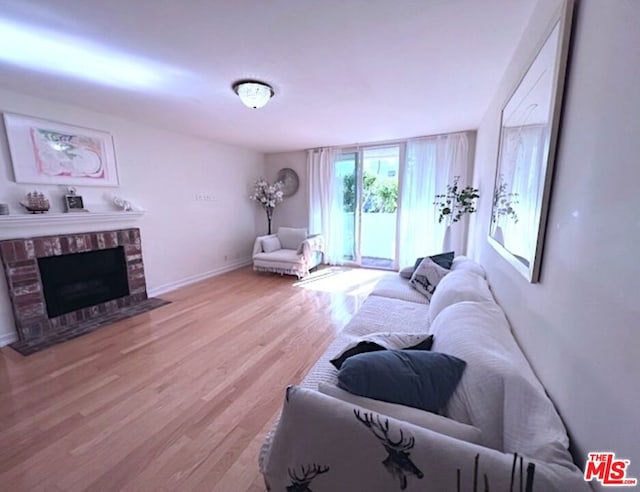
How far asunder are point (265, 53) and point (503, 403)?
89.6 inches

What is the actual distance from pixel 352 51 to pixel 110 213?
3045 millimetres

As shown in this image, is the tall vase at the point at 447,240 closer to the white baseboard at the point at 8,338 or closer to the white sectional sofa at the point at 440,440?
the white sectional sofa at the point at 440,440

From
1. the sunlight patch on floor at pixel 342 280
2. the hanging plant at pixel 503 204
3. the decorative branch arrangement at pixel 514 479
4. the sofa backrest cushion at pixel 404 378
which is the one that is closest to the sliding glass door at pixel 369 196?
the sunlight patch on floor at pixel 342 280

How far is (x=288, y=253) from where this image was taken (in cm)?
454

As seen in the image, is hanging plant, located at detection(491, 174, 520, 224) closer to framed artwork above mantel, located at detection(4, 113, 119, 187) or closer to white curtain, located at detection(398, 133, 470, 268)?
white curtain, located at detection(398, 133, 470, 268)

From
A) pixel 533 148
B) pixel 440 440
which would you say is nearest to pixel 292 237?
pixel 533 148

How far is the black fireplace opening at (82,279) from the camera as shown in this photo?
2.74m

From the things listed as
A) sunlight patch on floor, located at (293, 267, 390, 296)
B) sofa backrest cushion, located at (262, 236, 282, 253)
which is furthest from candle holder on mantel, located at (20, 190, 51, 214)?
sunlight patch on floor, located at (293, 267, 390, 296)

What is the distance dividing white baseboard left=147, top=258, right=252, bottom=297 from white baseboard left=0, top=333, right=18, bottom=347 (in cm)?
126

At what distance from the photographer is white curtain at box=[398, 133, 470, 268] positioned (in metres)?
4.09

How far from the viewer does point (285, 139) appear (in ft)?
14.2

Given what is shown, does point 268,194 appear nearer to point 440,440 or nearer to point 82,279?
point 82,279

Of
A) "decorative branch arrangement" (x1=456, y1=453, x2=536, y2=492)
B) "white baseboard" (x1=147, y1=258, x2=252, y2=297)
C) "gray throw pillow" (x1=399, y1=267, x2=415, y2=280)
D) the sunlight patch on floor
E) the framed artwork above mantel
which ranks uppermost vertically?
the framed artwork above mantel

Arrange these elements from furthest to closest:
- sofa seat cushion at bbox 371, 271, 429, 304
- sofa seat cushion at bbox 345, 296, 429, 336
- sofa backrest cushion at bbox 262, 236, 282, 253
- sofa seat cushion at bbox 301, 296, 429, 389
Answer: sofa backrest cushion at bbox 262, 236, 282, 253, sofa seat cushion at bbox 371, 271, 429, 304, sofa seat cushion at bbox 345, 296, 429, 336, sofa seat cushion at bbox 301, 296, 429, 389
